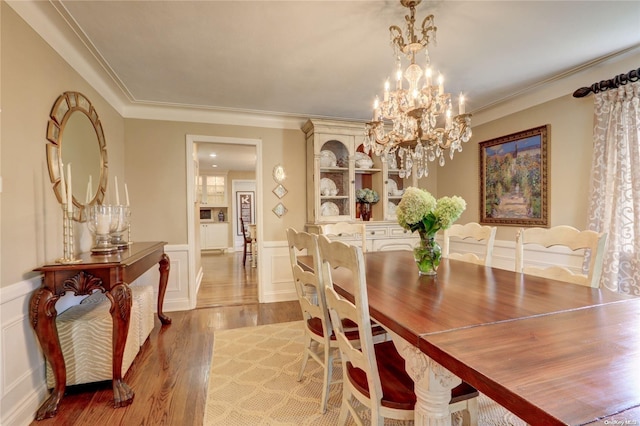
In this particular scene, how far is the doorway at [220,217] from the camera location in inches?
146

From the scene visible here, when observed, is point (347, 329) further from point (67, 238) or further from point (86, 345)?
point (67, 238)

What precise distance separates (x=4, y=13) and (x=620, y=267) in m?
4.46

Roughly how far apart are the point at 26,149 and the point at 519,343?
2555mm

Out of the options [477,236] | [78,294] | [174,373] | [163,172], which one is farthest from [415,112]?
[163,172]

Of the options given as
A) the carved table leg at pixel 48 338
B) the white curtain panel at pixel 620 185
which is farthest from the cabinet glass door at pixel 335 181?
the carved table leg at pixel 48 338

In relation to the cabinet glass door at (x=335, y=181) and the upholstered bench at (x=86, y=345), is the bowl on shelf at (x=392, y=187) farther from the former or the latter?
the upholstered bench at (x=86, y=345)

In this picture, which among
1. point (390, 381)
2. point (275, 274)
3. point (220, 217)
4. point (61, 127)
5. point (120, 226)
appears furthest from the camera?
point (220, 217)

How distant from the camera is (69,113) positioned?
215cm

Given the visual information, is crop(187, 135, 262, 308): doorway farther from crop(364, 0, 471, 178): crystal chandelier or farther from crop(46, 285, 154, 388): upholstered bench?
crop(364, 0, 471, 178): crystal chandelier

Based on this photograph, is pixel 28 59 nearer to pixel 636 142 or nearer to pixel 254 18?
pixel 254 18

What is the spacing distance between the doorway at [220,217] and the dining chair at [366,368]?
8.79 ft

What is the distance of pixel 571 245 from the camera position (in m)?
1.67

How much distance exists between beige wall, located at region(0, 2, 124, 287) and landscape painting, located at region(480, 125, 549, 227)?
4.25 m

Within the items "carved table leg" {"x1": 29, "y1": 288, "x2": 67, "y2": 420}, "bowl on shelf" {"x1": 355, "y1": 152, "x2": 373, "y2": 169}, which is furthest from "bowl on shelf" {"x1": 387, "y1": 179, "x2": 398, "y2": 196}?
"carved table leg" {"x1": 29, "y1": 288, "x2": 67, "y2": 420}
